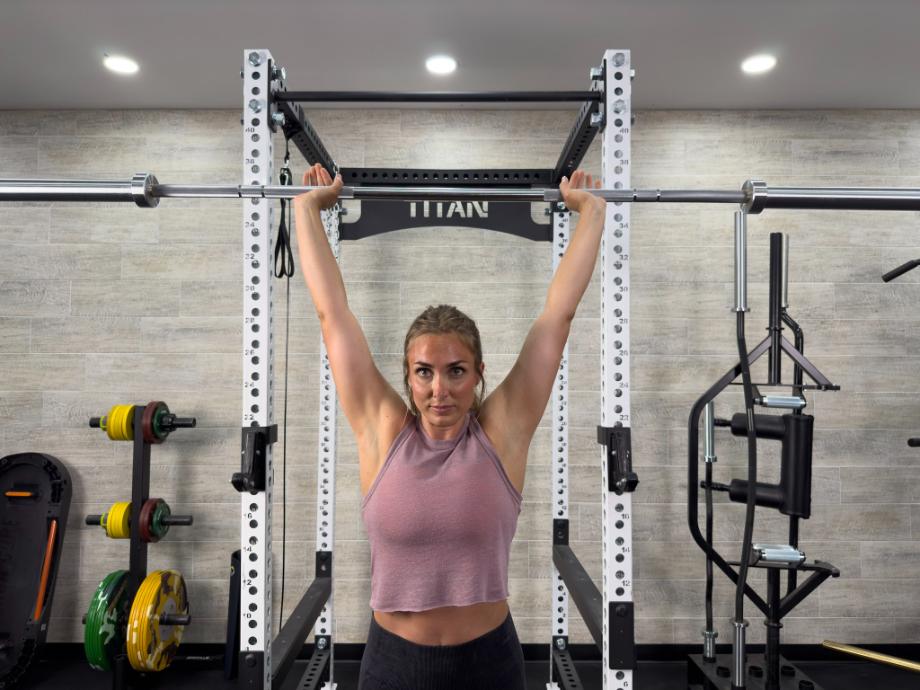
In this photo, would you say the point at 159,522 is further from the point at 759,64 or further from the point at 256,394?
the point at 759,64

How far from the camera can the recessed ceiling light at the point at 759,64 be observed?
261cm

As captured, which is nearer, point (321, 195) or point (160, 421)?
point (321, 195)

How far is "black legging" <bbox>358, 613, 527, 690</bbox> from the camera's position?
1.20 m

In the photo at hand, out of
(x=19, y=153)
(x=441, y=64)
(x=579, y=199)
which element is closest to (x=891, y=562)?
(x=579, y=199)

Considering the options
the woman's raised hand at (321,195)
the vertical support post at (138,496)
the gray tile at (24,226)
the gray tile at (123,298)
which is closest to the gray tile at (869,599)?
the woman's raised hand at (321,195)

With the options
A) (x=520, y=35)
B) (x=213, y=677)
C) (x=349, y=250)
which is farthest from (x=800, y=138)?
(x=213, y=677)

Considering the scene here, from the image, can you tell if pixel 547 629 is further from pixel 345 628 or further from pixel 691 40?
pixel 691 40

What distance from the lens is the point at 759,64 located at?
2.67 metres

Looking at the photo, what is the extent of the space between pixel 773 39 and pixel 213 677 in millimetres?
3943

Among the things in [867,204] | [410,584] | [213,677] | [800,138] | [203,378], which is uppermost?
[800,138]

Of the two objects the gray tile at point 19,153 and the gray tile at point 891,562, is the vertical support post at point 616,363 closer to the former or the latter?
the gray tile at point 891,562

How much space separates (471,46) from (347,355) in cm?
184

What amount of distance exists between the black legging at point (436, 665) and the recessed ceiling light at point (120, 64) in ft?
8.97

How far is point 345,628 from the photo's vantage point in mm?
3043
